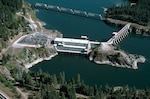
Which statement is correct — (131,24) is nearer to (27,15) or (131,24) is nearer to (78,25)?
(78,25)

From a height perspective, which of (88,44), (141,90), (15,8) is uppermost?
(15,8)

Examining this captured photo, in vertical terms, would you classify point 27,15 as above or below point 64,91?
above

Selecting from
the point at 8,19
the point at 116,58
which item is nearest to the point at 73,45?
the point at 116,58

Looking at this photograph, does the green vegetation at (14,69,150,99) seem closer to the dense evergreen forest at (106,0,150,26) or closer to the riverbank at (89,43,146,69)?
the riverbank at (89,43,146,69)

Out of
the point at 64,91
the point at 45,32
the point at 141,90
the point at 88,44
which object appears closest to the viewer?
the point at 64,91

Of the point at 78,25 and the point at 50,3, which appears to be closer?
the point at 78,25

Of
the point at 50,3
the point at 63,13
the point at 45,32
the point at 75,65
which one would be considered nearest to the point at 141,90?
the point at 75,65

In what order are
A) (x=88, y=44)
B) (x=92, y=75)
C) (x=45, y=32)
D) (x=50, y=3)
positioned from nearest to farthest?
(x=92, y=75)
(x=88, y=44)
(x=45, y=32)
(x=50, y=3)

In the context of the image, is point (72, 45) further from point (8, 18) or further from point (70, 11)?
point (70, 11)
